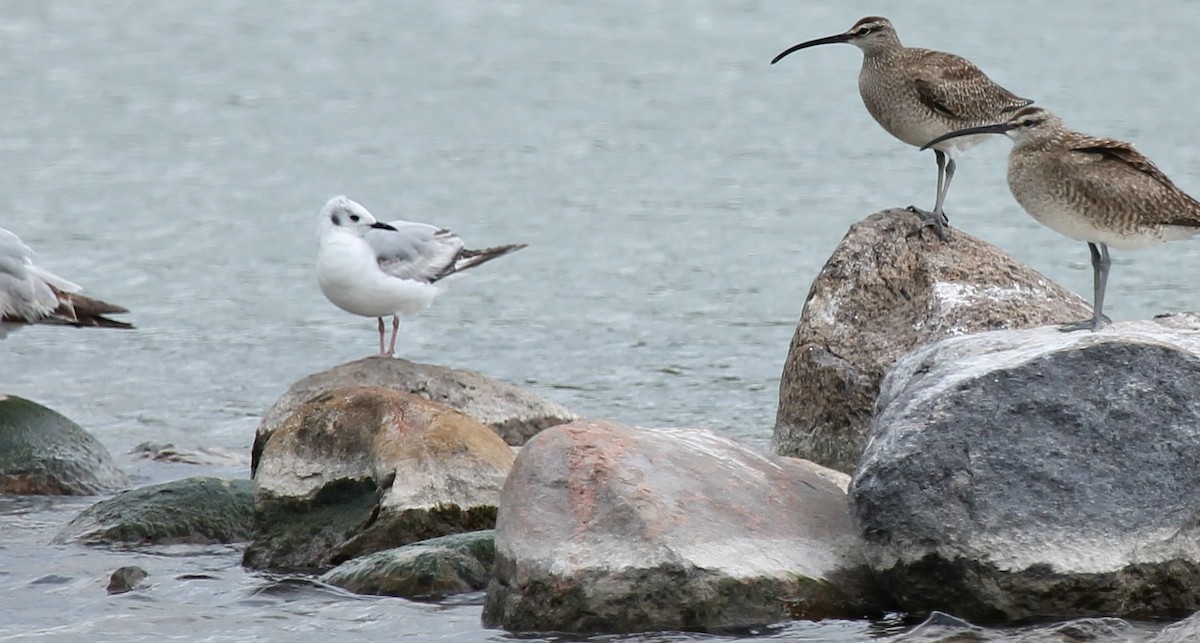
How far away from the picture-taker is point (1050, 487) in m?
6.92

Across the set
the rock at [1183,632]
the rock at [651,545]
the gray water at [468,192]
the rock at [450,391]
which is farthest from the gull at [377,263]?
the rock at [1183,632]

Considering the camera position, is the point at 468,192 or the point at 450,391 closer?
the point at 450,391

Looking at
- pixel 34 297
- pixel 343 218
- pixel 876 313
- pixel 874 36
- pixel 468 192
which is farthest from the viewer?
pixel 468 192

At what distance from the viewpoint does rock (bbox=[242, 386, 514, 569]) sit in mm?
8219

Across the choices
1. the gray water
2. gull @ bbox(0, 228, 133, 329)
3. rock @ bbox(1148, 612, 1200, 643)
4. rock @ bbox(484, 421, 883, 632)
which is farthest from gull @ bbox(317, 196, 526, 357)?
rock @ bbox(1148, 612, 1200, 643)

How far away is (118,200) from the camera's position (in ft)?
58.6

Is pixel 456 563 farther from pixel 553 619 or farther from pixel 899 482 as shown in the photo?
pixel 899 482

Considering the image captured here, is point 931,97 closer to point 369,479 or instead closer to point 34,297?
point 369,479

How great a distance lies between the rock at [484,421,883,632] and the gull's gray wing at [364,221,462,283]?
10.9 ft

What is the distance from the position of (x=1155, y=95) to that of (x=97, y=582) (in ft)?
52.7

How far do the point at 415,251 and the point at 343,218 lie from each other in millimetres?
470

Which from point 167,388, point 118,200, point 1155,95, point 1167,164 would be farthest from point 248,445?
point 1155,95

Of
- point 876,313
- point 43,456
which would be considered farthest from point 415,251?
point 876,313

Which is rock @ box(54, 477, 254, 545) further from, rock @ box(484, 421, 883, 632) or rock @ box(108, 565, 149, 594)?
rock @ box(484, 421, 883, 632)
